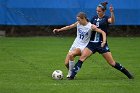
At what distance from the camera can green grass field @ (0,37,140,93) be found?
11.2 metres

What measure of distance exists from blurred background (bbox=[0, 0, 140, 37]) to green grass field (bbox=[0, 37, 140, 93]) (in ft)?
18.6

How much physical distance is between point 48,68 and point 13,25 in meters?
14.9

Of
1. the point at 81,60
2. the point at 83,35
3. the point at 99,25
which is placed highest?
the point at 99,25

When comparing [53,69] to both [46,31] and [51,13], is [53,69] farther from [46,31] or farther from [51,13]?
[46,31]

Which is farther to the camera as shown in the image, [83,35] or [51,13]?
[51,13]

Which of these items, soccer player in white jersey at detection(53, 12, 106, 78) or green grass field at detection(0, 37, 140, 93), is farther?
soccer player in white jersey at detection(53, 12, 106, 78)

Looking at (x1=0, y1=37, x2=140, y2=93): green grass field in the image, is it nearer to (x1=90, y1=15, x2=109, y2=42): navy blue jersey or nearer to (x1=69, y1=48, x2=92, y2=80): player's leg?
(x1=69, y1=48, x2=92, y2=80): player's leg

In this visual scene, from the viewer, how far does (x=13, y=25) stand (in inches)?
1189

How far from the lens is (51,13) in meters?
30.2

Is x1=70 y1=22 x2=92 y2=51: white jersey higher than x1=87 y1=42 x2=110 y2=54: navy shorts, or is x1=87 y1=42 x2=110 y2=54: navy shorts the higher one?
x1=70 y1=22 x2=92 y2=51: white jersey

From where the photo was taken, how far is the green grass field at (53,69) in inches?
440

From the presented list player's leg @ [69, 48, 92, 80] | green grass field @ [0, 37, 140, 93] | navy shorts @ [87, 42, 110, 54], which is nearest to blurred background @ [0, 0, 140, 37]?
green grass field @ [0, 37, 140, 93]

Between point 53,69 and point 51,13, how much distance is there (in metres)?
15.1

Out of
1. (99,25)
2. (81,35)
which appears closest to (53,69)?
(81,35)
